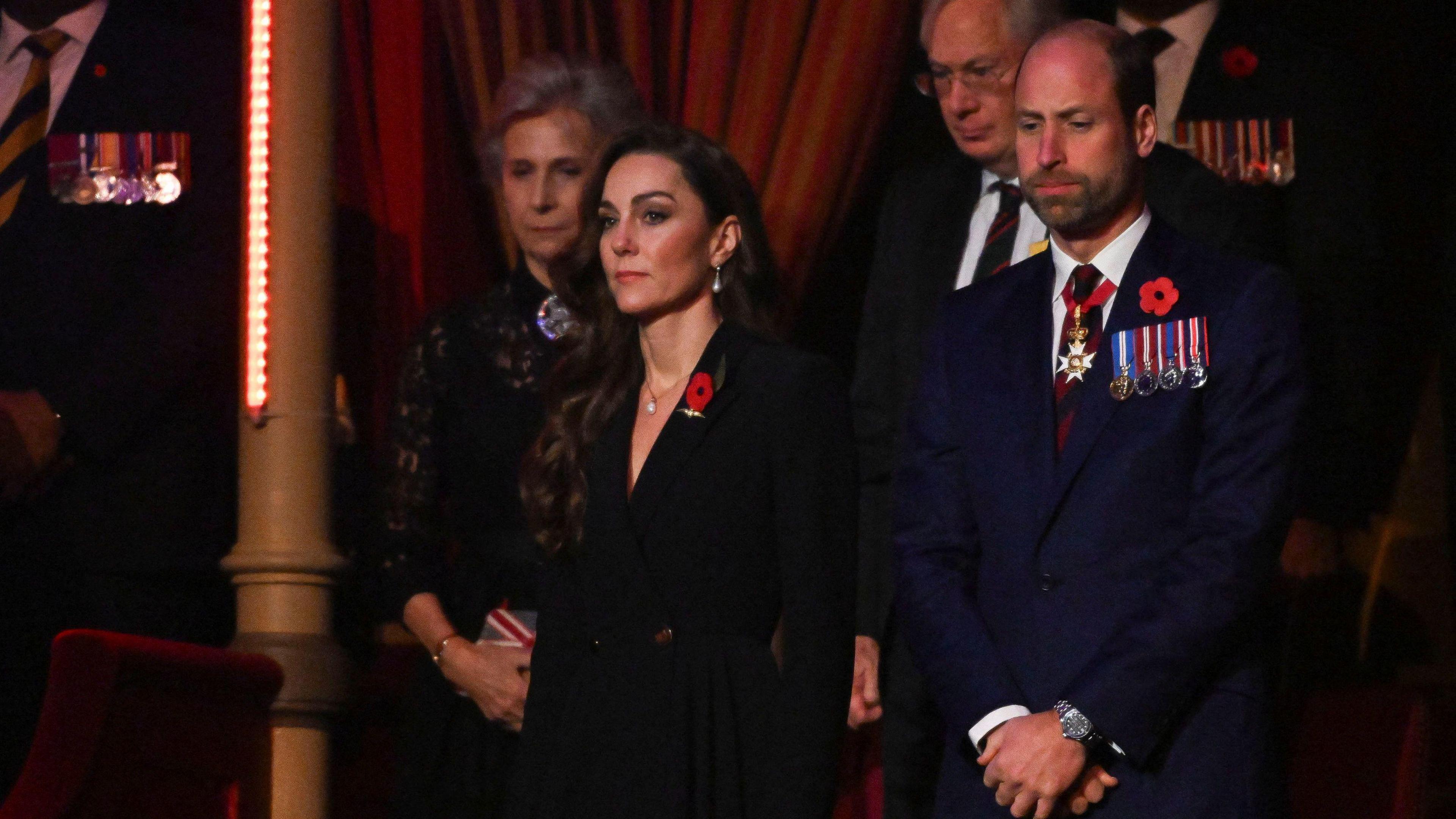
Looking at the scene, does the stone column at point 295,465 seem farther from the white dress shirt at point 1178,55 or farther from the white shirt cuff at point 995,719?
the white dress shirt at point 1178,55

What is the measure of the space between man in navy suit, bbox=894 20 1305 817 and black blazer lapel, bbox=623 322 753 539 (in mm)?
304

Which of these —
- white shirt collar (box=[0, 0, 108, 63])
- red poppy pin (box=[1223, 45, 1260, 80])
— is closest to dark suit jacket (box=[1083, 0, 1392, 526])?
red poppy pin (box=[1223, 45, 1260, 80])

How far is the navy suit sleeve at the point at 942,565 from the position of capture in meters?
2.63

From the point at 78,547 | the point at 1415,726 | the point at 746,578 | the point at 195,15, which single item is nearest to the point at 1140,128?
the point at 746,578

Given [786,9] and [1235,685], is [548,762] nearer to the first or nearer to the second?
[1235,685]

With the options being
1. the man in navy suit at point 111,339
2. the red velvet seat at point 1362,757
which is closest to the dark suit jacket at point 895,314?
the red velvet seat at point 1362,757

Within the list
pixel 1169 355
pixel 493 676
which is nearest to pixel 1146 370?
pixel 1169 355

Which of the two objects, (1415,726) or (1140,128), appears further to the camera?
(1415,726)

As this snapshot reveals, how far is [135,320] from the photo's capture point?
150 inches

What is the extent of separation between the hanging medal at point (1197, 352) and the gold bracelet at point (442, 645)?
4.75 feet

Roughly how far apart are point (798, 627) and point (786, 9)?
1801mm

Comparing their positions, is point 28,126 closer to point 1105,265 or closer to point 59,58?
point 59,58

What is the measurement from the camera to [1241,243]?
338 centimetres

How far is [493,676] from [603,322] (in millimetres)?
654
